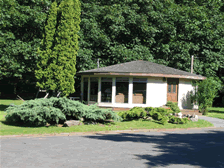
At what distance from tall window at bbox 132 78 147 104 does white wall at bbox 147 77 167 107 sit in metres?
0.40

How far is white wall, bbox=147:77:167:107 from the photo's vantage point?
830 inches

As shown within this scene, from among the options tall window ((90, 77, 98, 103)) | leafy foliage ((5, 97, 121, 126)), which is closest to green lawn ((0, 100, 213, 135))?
leafy foliage ((5, 97, 121, 126))

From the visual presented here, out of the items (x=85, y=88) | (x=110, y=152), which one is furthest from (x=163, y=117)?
(x=85, y=88)

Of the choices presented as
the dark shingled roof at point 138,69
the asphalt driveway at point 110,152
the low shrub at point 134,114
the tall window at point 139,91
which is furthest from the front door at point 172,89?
the asphalt driveway at point 110,152

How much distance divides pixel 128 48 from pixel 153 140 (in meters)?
20.0

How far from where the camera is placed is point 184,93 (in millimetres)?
22188

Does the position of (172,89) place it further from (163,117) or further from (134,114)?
(134,114)

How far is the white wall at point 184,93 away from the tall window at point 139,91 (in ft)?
10.5

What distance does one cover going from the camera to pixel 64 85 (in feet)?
58.4

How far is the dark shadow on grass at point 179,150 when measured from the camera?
6594mm

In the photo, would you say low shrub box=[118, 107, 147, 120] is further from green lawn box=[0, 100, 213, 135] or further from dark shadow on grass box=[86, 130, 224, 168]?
dark shadow on grass box=[86, 130, 224, 168]

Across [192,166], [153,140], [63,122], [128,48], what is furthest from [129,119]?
[128,48]

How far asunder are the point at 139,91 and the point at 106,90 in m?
2.66

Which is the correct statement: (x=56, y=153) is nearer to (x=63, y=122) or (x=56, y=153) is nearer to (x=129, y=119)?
(x=63, y=122)
